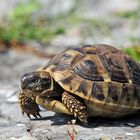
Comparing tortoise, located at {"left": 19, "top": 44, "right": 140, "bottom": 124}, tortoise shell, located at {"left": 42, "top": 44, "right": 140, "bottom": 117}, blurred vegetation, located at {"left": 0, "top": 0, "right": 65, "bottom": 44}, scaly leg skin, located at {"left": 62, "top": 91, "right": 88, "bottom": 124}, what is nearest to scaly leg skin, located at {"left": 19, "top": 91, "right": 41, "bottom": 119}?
tortoise, located at {"left": 19, "top": 44, "right": 140, "bottom": 124}

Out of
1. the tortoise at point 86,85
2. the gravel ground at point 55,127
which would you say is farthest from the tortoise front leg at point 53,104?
the gravel ground at point 55,127

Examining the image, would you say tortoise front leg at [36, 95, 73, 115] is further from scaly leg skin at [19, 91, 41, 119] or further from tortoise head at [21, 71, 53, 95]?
scaly leg skin at [19, 91, 41, 119]

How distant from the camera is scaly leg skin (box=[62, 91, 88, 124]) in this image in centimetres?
500

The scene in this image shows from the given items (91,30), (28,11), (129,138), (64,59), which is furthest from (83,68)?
(28,11)

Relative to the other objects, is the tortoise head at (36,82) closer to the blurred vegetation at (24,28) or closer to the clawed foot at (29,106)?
the clawed foot at (29,106)

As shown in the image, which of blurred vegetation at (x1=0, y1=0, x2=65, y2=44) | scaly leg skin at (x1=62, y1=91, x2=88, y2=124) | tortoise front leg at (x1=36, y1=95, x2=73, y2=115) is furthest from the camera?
blurred vegetation at (x1=0, y1=0, x2=65, y2=44)

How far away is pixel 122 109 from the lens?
5145mm

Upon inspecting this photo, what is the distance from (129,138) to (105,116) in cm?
56

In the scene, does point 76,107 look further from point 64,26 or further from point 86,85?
point 64,26

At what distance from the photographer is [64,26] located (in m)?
11.3

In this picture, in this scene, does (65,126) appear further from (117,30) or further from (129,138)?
(117,30)

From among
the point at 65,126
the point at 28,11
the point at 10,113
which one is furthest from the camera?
the point at 28,11

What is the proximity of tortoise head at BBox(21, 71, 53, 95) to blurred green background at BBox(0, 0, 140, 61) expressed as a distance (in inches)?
137

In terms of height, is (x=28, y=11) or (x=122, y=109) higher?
(x=28, y=11)
